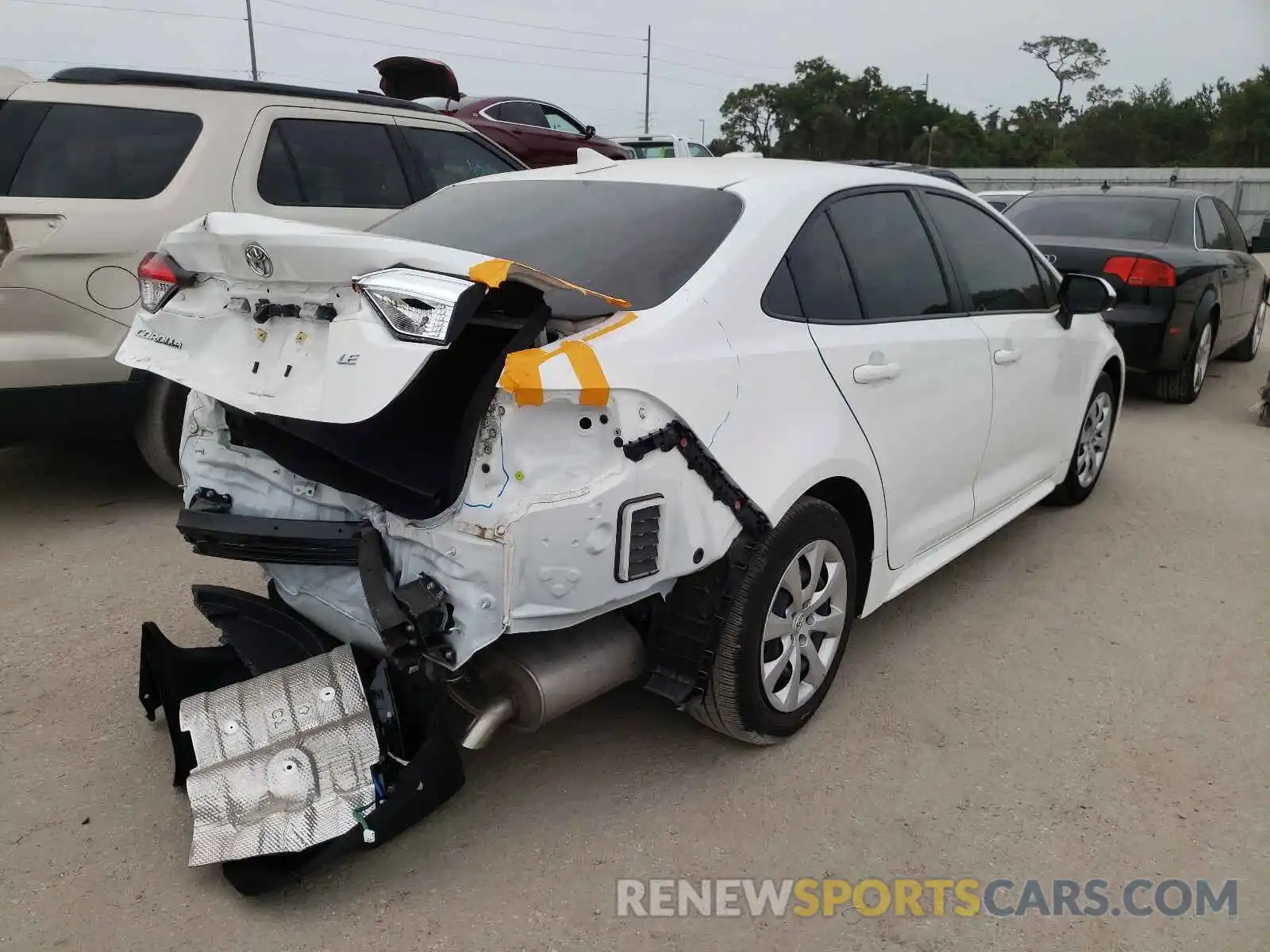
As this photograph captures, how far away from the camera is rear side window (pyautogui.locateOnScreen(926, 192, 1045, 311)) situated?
3.66 m

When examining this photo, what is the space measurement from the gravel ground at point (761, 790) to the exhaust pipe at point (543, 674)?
37 cm

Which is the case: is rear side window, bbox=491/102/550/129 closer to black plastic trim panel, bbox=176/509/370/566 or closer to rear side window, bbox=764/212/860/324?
rear side window, bbox=764/212/860/324

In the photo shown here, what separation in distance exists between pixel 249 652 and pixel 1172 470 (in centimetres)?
537

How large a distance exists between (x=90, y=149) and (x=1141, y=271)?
6.71 meters

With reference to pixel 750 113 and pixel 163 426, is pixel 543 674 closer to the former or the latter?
pixel 163 426

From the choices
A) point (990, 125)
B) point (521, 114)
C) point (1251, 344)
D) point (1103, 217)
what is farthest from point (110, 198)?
point (990, 125)

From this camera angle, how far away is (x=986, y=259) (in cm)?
387

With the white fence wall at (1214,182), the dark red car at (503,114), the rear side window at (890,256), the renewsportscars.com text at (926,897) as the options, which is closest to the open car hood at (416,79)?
the dark red car at (503,114)

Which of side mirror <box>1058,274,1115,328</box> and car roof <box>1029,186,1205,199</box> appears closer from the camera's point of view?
side mirror <box>1058,274,1115,328</box>

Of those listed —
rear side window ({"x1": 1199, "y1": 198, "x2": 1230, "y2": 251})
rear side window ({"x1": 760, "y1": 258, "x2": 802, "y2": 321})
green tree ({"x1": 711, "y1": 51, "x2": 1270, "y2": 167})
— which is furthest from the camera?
green tree ({"x1": 711, "y1": 51, "x2": 1270, "y2": 167})

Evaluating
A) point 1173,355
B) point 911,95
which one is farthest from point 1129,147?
point 1173,355

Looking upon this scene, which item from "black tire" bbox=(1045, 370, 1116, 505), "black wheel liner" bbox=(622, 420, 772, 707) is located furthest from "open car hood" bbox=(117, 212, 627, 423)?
"black tire" bbox=(1045, 370, 1116, 505)

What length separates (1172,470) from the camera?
5.85 metres

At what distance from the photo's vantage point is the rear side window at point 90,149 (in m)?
4.10
